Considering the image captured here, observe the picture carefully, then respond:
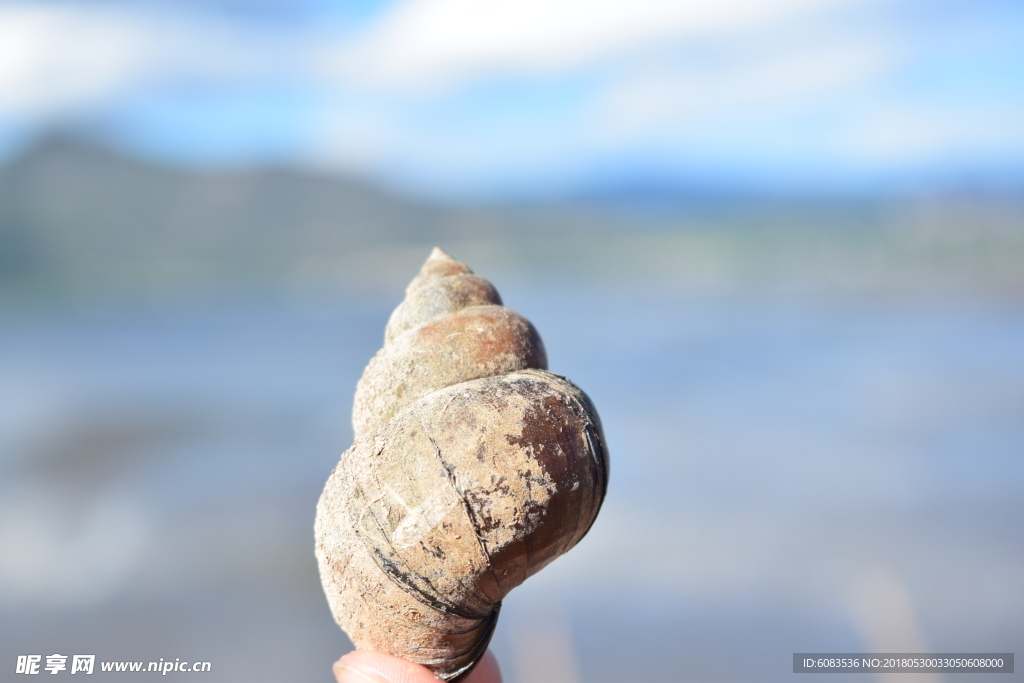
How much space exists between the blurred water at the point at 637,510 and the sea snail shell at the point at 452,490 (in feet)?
12.8

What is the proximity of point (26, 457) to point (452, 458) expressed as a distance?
1123cm

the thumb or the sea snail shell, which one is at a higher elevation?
the sea snail shell

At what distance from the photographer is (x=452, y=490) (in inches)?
99.0

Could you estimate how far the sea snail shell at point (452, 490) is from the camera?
253cm

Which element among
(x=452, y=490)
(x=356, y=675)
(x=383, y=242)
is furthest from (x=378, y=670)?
(x=383, y=242)

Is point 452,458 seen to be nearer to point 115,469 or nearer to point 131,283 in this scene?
point 115,469

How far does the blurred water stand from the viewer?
6.57 m

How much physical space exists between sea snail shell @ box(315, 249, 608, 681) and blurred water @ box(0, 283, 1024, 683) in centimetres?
391

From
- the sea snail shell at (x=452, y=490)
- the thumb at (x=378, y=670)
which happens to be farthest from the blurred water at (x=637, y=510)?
the sea snail shell at (x=452, y=490)

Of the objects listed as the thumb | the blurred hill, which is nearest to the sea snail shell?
the thumb

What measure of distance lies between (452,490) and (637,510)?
6.50m

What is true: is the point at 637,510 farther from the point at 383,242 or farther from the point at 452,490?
the point at 383,242

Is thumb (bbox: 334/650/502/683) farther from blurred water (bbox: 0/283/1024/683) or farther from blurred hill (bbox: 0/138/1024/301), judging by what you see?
blurred hill (bbox: 0/138/1024/301)

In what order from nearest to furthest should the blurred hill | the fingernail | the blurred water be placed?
the fingernail → the blurred water → the blurred hill
